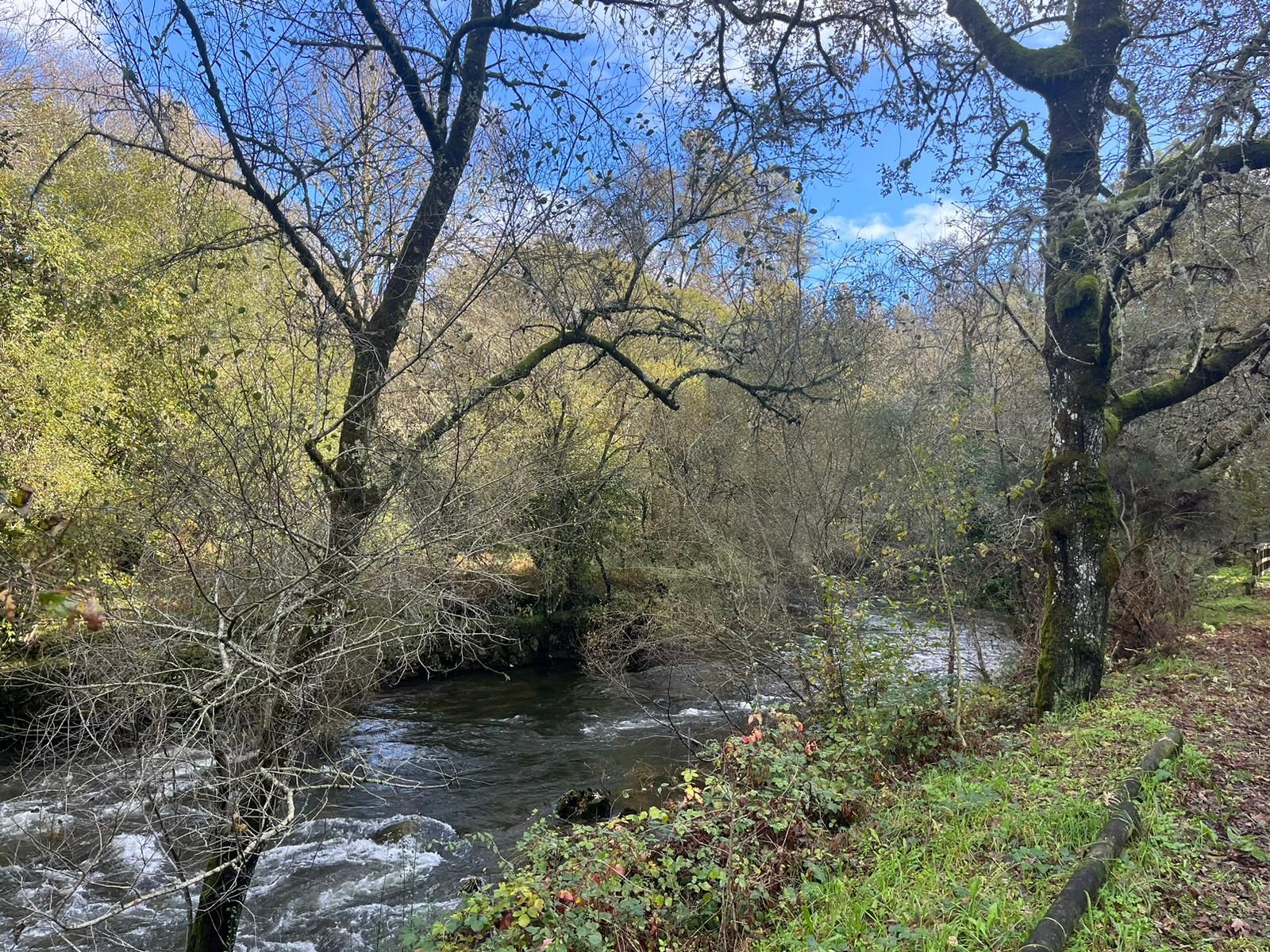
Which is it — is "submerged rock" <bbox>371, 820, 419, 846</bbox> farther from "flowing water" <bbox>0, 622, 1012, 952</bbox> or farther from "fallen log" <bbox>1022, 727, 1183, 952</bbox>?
"fallen log" <bbox>1022, 727, 1183, 952</bbox>

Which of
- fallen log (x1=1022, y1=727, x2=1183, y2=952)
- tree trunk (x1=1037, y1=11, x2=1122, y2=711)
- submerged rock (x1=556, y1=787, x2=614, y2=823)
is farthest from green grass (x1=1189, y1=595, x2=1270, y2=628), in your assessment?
submerged rock (x1=556, y1=787, x2=614, y2=823)

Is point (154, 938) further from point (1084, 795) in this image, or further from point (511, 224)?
point (1084, 795)

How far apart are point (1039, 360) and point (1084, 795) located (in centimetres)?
978

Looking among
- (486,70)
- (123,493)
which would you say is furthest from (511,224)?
(123,493)

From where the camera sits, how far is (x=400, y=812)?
845cm

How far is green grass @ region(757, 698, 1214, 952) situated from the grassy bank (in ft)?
0.04

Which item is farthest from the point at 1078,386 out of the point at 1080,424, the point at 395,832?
the point at 395,832

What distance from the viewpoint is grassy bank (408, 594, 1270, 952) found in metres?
3.29

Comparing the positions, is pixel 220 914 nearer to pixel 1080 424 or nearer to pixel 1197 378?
pixel 1080 424

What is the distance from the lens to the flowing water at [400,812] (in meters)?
4.99

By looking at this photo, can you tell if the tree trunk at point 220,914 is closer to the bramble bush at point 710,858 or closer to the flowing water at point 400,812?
the flowing water at point 400,812

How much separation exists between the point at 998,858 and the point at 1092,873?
53cm

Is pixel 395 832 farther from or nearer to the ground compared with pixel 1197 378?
nearer to the ground

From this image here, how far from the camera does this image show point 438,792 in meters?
9.04
